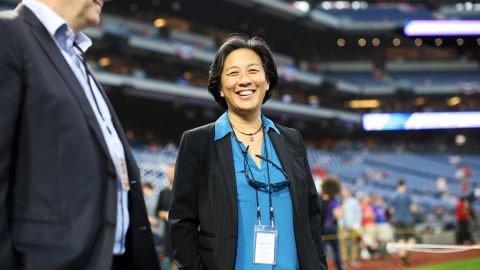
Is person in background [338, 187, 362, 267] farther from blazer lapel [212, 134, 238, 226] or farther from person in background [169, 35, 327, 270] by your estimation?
blazer lapel [212, 134, 238, 226]

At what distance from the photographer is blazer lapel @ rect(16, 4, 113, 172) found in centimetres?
172

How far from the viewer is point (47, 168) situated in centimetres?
163

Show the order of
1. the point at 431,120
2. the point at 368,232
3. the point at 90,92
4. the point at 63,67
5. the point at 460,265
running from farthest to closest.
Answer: the point at 431,120
the point at 368,232
the point at 460,265
the point at 90,92
the point at 63,67

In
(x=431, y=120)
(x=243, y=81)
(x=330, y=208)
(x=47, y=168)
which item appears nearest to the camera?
(x=47, y=168)

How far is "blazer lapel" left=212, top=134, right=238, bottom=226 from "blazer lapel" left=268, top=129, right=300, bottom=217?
0.73 ft

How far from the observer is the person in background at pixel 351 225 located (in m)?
11.5

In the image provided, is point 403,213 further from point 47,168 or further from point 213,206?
point 47,168

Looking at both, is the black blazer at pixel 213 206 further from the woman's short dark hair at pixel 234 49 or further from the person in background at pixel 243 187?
the woman's short dark hair at pixel 234 49

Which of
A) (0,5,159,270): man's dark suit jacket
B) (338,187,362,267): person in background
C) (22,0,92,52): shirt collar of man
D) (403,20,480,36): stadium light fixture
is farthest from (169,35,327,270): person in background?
(338,187,362,267): person in background

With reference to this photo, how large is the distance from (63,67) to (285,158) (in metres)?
1.26

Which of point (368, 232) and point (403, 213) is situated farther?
point (403, 213)

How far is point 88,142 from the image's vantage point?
66.2 inches

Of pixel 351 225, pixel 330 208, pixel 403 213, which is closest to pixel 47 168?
pixel 330 208

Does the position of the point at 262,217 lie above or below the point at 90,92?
below
